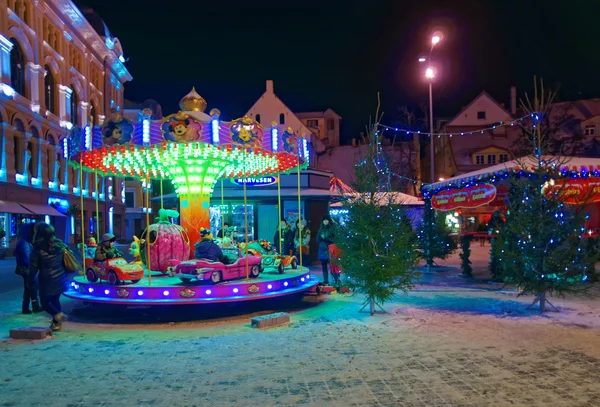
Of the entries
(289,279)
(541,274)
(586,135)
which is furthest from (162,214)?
(586,135)

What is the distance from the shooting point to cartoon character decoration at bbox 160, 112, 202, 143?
33.2 ft

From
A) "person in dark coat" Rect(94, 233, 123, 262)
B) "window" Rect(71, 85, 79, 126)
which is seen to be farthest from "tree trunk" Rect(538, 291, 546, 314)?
"window" Rect(71, 85, 79, 126)

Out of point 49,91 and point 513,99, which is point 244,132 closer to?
point 49,91

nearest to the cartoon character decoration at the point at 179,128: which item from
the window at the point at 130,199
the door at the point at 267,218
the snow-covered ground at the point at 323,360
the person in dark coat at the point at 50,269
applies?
the person in dark coat at the point at 50,269

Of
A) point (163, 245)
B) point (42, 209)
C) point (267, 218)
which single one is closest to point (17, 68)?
point (42, 209)

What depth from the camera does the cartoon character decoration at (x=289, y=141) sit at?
11.4 meters

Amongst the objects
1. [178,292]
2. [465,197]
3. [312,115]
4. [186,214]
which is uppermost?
[312,115]


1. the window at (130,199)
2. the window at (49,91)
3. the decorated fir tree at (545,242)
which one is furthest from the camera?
the window at (130,199)

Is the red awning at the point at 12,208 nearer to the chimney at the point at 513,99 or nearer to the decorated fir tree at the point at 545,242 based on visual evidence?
the decorated fir tree at the point at 545,242

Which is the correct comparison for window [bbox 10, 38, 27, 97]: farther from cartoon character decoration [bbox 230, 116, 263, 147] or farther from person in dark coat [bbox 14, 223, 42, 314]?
cartoon character decoration [bbox 230, 116, 263, 147]

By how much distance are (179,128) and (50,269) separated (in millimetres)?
3762

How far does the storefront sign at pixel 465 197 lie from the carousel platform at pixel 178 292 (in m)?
7.16

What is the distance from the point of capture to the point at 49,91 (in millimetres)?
33250

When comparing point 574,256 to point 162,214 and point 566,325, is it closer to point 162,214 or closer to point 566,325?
point 566,325
